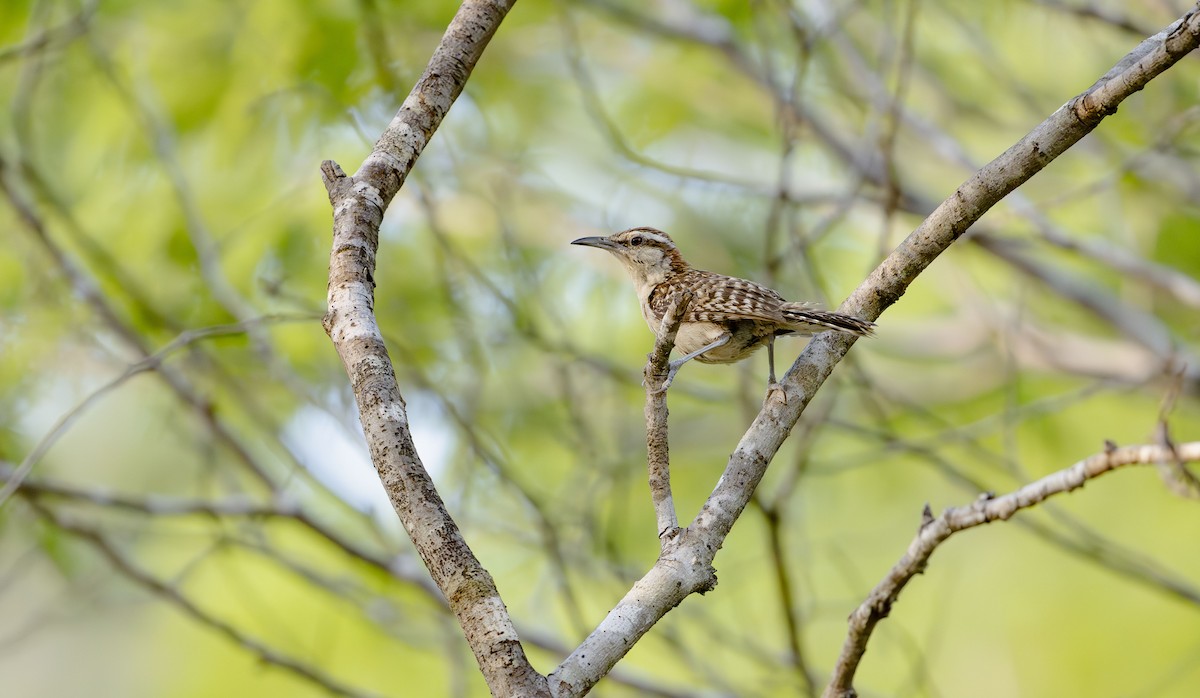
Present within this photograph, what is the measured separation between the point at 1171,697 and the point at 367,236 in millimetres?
9502

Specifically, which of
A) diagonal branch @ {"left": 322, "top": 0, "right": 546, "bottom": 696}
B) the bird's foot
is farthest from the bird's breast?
diagonal branch @ {"left": 322, "top": 0, "right": 546, "bottom": 696}

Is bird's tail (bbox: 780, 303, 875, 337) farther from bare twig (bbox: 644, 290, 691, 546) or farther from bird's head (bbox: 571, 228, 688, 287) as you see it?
bird's head (bbox: 571, 228, 688, 287)

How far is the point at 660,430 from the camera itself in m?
2.68

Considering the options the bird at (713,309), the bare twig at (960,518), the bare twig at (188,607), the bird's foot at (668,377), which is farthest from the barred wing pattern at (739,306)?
the bare twig at (188,607)

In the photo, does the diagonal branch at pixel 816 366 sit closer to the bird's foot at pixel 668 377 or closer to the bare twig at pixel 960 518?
the bird's foot at pixel 668 377

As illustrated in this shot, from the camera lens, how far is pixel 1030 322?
283 inches

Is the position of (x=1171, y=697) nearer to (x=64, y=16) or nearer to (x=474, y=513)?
(x=474, y=513)

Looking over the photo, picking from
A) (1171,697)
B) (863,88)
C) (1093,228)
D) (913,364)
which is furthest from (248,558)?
(1171,697)

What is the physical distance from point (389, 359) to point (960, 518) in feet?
5.15

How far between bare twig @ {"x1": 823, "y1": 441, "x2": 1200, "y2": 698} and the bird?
56 centimetres

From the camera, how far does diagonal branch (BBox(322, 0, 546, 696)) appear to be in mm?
2129

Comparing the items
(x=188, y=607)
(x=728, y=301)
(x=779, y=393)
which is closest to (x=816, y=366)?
(x=779, y=393)

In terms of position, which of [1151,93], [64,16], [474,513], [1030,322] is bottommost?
[474,513]

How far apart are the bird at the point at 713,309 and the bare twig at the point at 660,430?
→ 0.21ft
